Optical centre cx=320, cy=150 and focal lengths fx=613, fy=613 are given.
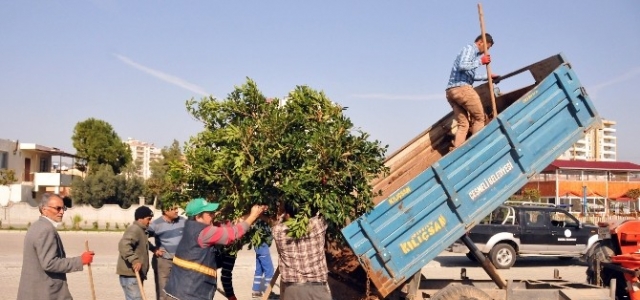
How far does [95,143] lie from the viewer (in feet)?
165

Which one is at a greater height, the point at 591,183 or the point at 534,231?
the point at 591,183

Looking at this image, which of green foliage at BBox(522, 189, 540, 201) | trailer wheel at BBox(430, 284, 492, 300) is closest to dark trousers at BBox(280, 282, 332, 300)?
trailer wheel at BBox(430, 284, 492, 300)

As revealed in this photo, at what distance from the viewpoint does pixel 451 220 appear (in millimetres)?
6258

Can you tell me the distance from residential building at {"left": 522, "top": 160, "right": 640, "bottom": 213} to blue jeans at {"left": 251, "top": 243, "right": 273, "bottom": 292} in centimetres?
3896

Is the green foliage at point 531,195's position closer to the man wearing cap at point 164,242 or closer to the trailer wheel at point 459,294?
the trailer wheel at point 459,294

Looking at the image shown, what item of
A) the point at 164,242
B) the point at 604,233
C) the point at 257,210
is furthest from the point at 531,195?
the point at 257,210

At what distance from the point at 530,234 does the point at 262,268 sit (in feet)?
26.6

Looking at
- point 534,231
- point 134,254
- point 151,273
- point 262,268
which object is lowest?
point 151,273

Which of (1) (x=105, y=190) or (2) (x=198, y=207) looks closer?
(2) (x=198, y=207)

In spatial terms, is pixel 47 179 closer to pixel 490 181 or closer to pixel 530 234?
pixel 530 234

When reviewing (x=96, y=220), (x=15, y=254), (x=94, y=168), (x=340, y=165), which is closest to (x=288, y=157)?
(x=340, y=165)

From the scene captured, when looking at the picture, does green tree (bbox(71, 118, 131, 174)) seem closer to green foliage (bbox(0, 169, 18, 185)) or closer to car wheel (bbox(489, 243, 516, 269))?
green foliage (bbox(0, 169, 18, 185))

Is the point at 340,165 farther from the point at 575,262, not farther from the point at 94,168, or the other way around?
the point at 94,168

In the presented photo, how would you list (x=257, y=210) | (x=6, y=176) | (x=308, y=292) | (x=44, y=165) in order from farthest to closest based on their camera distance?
1. (x=44, y=165)
2. (x=6, y=176)
3. (x=257, y=210)
4. (x=308, y=292)
